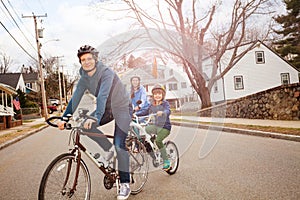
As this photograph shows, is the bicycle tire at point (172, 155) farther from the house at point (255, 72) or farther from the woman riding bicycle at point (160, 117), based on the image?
the house at point (255, 72)

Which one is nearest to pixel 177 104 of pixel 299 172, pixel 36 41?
pixel 299 172

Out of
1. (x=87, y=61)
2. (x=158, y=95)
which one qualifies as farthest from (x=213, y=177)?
(x=87, y=61)

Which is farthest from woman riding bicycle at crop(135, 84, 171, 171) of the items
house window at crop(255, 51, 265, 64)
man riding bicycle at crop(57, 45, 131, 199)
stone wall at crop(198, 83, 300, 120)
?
house window at crop(255, 51, 265, 64)

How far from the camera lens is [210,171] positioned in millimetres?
6320

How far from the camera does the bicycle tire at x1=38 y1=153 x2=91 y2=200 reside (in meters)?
3.53

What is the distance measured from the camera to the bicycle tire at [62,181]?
3533 millimetres

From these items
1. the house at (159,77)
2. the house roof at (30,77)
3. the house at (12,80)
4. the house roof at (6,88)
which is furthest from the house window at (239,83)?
the house roof at (30,77)

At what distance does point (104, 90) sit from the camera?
13.2ft

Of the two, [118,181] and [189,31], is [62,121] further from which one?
[189,31]

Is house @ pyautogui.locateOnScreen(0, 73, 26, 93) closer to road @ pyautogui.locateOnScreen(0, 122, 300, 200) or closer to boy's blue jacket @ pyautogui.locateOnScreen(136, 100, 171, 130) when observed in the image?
road @ pyautogui.locateOnScreen(0, 122, 300, 200)

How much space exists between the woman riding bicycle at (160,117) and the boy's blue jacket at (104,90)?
4.00 ft

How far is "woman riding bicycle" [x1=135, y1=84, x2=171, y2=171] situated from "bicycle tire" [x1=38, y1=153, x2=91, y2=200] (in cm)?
181

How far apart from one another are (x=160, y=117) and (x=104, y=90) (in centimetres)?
191

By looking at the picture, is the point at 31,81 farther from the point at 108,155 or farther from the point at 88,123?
the point at 88,123
